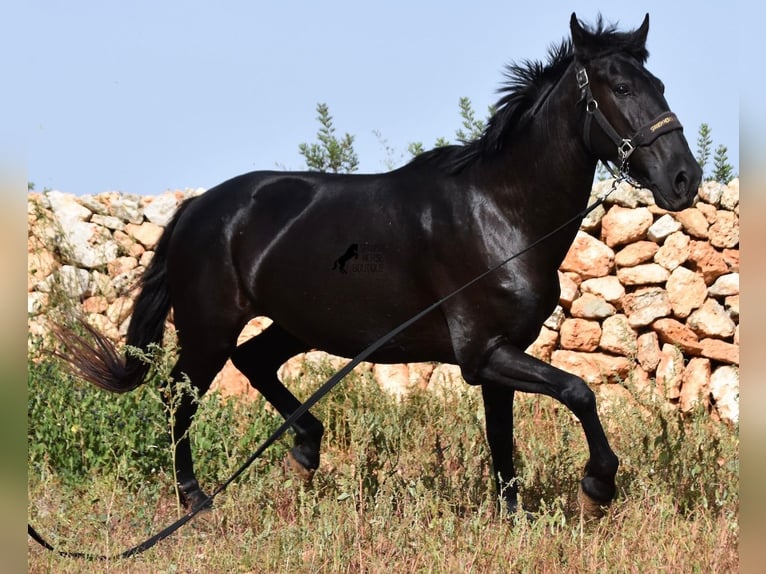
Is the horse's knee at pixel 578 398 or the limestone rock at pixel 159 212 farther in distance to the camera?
the limestone rock at pixel 159 212

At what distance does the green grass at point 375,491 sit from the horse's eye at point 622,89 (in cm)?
184

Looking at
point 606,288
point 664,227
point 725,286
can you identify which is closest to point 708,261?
point 725,286

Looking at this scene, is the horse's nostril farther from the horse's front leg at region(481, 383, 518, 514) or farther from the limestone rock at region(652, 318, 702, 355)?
the limestone rock at region(652, 318, 702, 355)

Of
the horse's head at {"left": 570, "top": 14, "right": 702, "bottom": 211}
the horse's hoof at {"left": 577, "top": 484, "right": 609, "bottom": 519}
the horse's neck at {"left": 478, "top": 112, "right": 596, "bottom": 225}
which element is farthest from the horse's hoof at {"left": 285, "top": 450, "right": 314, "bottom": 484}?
the horse's head at {"left": 570, "top": 14, "right": 702, "bottom": 211}

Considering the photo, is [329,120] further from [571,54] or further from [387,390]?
[571,54]

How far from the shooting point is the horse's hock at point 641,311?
746 cm

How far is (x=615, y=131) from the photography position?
173 inches

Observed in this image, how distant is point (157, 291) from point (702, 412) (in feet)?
11.8

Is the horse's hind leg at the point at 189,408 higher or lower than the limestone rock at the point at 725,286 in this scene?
lower

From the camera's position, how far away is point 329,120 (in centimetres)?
996

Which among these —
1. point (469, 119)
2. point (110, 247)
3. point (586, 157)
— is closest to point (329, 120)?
point (469, 119)

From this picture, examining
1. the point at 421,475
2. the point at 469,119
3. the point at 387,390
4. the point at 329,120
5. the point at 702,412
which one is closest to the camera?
the point at 421,475

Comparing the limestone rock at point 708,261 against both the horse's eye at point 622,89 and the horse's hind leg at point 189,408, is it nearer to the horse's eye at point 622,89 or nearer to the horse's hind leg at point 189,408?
the horse's eye at point 622,89

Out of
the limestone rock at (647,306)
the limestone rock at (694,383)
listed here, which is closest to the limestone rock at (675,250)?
the limestone rock at (647,306)
